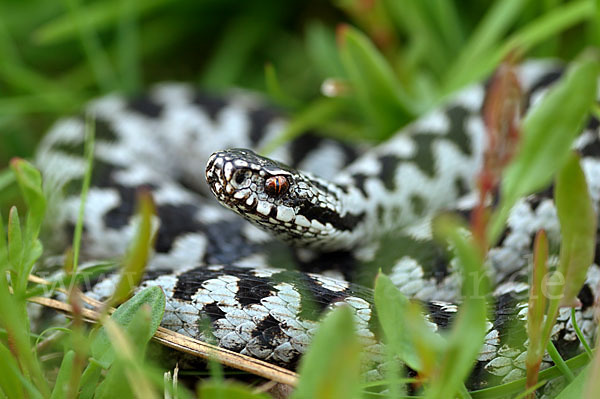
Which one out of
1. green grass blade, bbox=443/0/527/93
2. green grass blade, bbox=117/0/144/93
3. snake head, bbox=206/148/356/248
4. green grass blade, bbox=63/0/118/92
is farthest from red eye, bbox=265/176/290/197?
green grass blade, bbox=117/0/144/93

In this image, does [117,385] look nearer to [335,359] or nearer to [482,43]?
[335,359]

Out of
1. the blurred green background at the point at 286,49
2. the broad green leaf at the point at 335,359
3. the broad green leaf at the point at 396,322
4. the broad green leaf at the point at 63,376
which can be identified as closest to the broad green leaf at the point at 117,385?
the broad green leaf at the point at 63,376

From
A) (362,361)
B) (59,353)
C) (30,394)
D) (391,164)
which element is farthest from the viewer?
(391,164)

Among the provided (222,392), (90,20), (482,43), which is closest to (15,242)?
(222,392)

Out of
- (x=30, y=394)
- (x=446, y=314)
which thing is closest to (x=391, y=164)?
(x=446, y=314)

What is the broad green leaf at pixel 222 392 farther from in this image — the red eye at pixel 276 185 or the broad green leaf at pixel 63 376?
the red eye at pixel 276 185

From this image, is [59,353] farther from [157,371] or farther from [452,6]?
[452,6]
